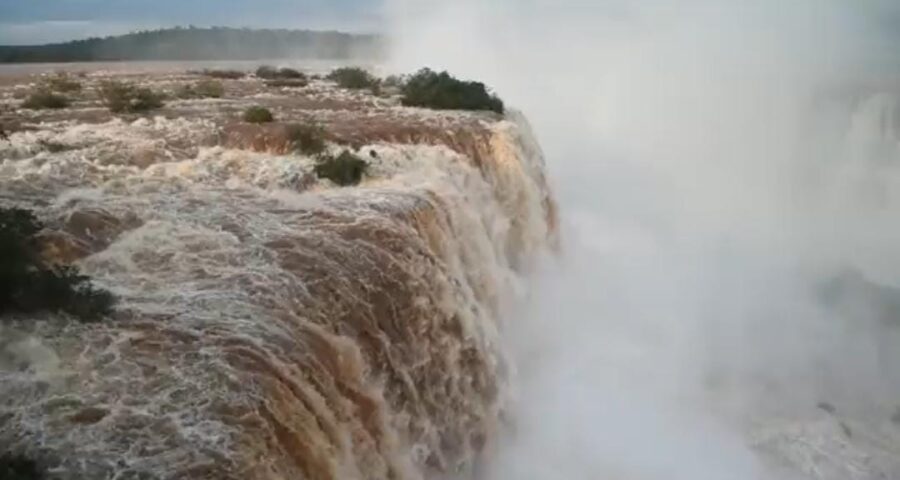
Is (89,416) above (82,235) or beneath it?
beneath

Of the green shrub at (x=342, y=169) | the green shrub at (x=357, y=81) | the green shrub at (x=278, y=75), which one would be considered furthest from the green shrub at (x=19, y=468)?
the green shrub at (x=278, y=75)

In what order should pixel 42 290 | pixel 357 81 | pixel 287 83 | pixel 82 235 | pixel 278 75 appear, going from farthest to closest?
1. pixel 278 75
2. pixel 287 83
3. pixel 357 81
4. pixel 82 235
5. pixel 42 290

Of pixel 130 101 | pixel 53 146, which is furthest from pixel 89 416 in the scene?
Result: pixel 130 101

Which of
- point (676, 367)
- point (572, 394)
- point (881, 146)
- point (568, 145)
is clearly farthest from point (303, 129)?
point (881, 146)

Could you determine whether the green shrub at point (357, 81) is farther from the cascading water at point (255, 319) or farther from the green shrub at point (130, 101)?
the cascading water at point (255, 319)

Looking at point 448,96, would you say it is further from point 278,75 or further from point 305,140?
point 278,75

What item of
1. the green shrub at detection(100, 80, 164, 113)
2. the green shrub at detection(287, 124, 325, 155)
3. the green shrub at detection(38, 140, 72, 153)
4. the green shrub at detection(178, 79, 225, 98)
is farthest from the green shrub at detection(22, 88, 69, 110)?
the green shrub at detection(287, 124, 325, 155)

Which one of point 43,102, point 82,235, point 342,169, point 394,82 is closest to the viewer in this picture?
point 82,235

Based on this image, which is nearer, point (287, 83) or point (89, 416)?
point (89, 416)
